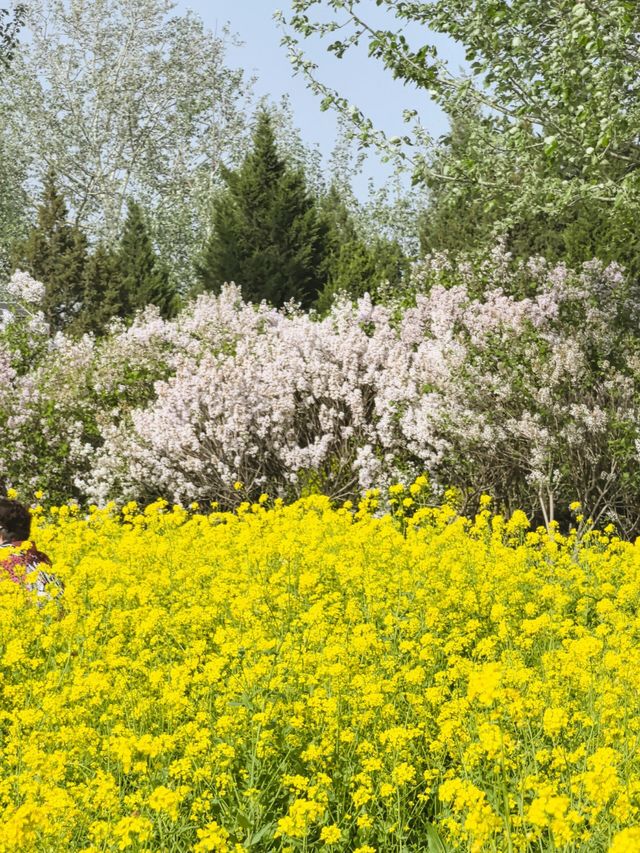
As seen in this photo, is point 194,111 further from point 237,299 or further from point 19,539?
point 19,539

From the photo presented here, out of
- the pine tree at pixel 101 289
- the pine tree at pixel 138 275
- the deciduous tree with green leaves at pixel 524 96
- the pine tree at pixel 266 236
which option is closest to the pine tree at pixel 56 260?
the pine tree at pixel 101 289

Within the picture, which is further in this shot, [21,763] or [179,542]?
[179,542]

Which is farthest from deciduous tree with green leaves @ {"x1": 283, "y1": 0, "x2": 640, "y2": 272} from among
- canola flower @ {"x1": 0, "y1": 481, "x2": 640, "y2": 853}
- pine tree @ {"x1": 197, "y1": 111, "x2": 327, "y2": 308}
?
pine tree @ {"x1": 197, "y1": 111, "x2": 327, "y2": 308}

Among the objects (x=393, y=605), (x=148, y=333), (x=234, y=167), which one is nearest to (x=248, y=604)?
(x=393, y=605)

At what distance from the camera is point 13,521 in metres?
7.41

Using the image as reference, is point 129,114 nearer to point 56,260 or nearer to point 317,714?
point 56,260

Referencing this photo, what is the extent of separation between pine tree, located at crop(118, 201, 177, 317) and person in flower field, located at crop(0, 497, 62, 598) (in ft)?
83.9

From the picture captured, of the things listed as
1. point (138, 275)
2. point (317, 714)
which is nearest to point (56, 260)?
point (138, 275)

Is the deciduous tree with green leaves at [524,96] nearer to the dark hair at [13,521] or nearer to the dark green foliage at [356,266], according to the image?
the dark hair at [13,521]

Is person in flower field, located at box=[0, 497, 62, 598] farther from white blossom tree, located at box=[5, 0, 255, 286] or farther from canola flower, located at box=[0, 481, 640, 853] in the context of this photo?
white blossom tree, located at box=[5, 0, 255, 286]

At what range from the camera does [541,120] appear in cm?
955

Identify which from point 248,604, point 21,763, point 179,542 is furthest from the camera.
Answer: point 179,542

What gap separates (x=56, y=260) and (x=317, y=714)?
32.3m

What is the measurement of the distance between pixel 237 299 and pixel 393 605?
10377mm
